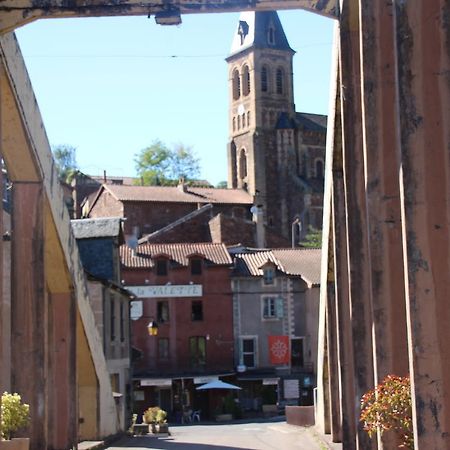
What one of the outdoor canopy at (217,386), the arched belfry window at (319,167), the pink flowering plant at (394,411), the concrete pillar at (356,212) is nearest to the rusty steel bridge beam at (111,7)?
the concrete pillar at (356,212)

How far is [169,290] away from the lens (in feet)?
178

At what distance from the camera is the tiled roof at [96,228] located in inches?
1139

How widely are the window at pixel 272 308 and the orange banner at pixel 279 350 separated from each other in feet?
3.85

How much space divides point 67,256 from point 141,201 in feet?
201

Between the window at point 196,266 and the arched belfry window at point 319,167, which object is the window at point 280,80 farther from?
the window at point 196,266

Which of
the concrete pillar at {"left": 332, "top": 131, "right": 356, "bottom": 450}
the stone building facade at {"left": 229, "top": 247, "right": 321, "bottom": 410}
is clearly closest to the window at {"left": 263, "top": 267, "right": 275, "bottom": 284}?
the stone building facade at {"left": 229, "top": 247, "right": 321, "bottom": 410}

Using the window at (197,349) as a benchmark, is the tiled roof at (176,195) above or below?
above

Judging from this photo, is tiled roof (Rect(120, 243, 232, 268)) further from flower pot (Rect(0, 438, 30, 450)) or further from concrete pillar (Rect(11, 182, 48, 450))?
flower pot (Rect(0, 438, 30, 450))

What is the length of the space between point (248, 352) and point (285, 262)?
20.0 ft

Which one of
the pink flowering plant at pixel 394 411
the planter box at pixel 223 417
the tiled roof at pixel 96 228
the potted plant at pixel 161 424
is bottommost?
the planter box at pixel 223 417

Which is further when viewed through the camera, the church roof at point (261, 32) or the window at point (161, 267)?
the church roof at point (261, 32)

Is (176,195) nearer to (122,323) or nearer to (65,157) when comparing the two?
(65,157)

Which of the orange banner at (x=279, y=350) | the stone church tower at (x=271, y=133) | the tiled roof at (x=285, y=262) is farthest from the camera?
the stone church tower at (x=271, y=133)

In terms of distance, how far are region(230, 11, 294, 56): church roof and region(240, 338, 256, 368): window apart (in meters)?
60.2
